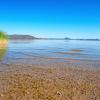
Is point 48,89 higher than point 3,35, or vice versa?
point 3,35

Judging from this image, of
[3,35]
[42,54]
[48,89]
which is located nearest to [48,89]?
[48,89]

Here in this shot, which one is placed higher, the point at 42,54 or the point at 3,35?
the point at 3,35

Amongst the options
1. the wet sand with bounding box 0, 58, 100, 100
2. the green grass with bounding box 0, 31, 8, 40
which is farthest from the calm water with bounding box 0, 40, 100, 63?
the wet sand with bounding box 0, 58, 100, 100

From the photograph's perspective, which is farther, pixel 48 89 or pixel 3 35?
pixel 3 35

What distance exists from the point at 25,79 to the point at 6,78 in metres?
1.23

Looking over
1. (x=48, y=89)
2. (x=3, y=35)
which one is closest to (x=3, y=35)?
(x=3, y=35)

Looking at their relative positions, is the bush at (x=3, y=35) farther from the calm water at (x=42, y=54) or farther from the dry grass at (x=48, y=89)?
the dry grass at (x=48, y=89)

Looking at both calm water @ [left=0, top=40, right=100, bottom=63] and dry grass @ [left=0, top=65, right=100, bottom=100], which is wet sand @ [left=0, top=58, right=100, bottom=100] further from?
calm water @ [left=0, top=40, right=100, bottom=63]

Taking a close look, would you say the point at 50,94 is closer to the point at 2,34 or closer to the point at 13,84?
the point at 13,84

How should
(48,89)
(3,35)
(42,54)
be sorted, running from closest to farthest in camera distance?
(48,89) → (42,54) → (3,35)

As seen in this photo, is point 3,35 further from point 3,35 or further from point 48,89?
point 48,89

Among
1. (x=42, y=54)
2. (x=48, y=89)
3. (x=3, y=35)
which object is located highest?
(x=3, y=35)

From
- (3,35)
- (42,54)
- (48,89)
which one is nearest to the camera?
(48,89)

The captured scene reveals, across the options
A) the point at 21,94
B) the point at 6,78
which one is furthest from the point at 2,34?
the point at 21,94
